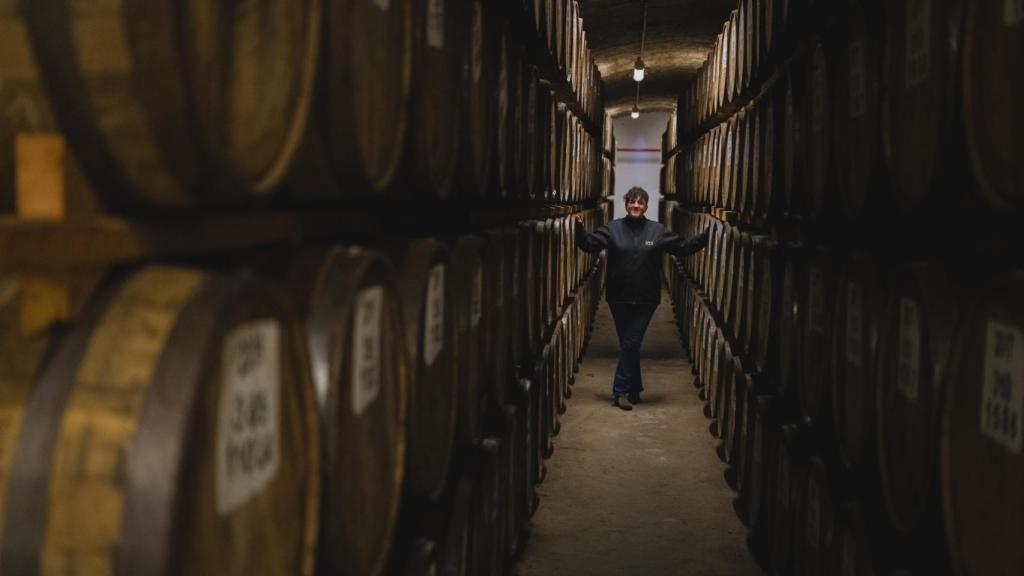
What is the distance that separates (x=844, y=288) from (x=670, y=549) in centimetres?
227

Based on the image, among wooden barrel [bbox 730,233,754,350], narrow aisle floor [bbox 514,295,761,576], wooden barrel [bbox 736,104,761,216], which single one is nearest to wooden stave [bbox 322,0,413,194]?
narrow aisle floor [bbox 514,295,761,576]

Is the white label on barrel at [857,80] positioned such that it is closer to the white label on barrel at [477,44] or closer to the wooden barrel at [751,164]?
the white label on barrel at [477,44]

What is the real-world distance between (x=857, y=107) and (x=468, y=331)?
1.33 m

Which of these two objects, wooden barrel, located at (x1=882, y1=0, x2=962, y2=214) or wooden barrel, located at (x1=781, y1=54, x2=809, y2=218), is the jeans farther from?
wooden barrel, located at (x1=882, y1=0, x2=962, y2=214)

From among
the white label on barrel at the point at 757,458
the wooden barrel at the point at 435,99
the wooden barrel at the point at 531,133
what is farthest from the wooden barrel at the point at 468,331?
the white label on barrel at the point at 757,458

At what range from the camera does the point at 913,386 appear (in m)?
2.05

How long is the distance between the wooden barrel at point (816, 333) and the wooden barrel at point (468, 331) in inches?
43.7

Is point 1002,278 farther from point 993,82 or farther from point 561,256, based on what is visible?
point 561,256

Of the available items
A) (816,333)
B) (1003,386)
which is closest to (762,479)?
(816,333)

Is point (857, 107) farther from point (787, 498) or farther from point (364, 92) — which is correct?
→ point (787, 498)

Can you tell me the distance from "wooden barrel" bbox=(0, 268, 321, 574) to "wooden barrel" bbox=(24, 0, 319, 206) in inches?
4.7

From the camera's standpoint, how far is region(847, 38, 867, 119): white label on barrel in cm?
257

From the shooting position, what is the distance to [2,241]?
35.1 inches

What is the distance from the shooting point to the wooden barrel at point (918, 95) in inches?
74.7
